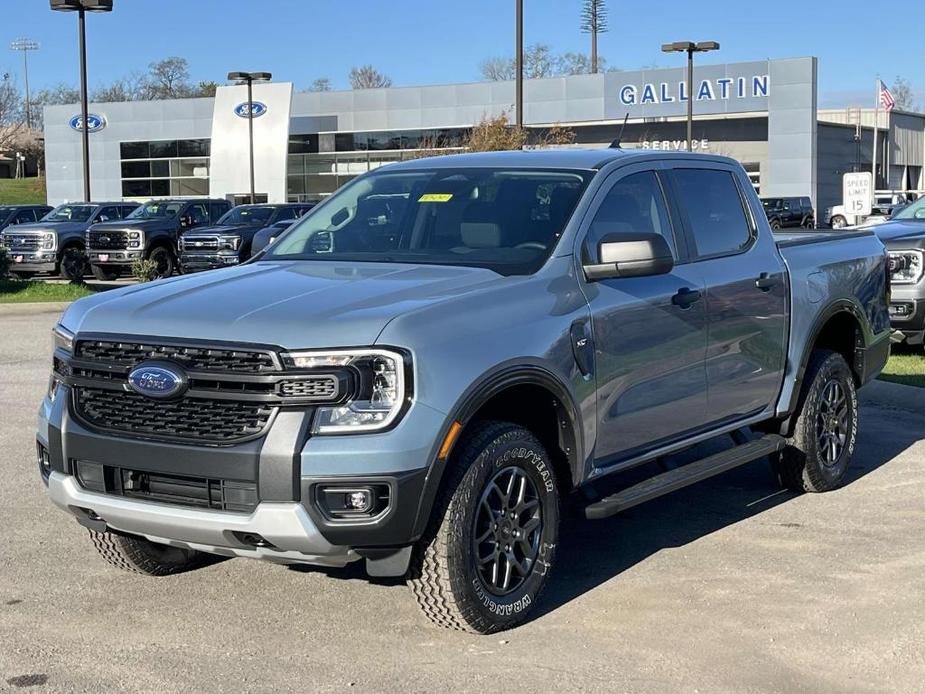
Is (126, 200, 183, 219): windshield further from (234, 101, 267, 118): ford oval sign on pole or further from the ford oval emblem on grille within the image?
(234, 101, 267, 118): ford oval sign on pole

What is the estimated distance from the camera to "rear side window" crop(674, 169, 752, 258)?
6.39 m

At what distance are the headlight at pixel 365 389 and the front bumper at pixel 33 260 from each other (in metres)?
21.9

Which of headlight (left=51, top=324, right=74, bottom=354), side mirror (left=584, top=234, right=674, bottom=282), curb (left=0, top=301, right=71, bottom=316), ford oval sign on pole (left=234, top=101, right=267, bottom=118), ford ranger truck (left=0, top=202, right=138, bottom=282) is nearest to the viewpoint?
headlight (left=51, top=324, right=74, bottom=354)

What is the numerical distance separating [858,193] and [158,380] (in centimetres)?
2406

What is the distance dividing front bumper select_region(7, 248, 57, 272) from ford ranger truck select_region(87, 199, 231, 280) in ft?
2.66

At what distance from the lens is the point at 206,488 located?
4.47 meters

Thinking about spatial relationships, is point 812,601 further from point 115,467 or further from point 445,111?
point 445,111

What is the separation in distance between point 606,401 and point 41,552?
9.60ft

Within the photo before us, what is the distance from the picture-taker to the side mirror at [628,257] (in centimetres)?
529

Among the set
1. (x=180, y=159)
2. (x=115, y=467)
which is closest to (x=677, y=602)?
(x=115, y=467)

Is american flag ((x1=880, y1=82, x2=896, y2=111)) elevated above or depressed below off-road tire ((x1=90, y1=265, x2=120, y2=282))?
above

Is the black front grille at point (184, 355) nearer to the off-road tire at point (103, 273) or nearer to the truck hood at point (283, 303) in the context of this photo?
the truck hood at point (283, 303)

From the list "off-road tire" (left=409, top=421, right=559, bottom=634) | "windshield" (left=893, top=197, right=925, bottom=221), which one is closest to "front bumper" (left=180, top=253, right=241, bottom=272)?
"windshield" (left=893, top=197, right=925, bottom=221)

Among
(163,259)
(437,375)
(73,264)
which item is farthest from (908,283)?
(73,264)
